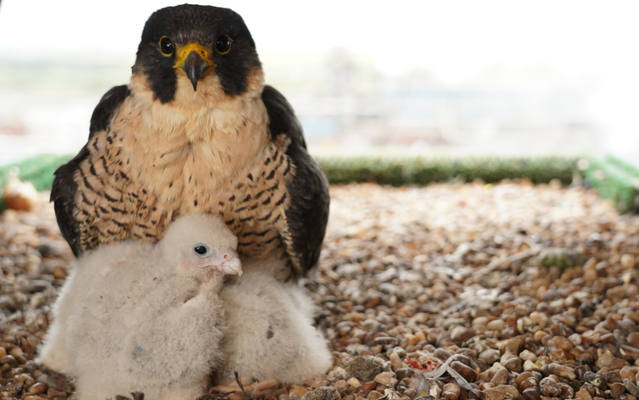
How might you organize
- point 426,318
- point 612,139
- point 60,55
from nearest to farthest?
1. point 426,318
2. point 612,139
3. point 60,55

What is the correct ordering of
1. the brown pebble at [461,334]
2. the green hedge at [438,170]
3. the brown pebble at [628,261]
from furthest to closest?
the green hedge at [438,170] < the brown pebble at [628,261] < the brown pebble at [461,334]

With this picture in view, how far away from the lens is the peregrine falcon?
1821 millimetres

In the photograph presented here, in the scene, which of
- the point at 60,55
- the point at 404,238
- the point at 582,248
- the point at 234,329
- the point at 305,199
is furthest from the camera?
the point at 60,55

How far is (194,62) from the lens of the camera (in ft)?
5.52

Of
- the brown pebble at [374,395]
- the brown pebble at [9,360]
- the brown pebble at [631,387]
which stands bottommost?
the brown pebble at [9,360]

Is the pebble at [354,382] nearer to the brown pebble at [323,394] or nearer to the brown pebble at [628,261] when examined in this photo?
the brown pebble at [323,394]

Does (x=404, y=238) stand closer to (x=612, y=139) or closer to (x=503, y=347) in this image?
(x=503, y=347)

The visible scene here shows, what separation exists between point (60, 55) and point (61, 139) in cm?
344

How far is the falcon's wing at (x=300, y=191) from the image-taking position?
2.13 meters

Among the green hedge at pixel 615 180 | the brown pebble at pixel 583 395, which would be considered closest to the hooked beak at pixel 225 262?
the brown pebble at pixel 583 395

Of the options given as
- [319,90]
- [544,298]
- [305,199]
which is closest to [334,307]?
[305,199]

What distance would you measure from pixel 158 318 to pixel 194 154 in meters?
0.62

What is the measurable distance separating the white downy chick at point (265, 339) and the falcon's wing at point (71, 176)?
0.77 metres

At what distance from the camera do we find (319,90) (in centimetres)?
1209
